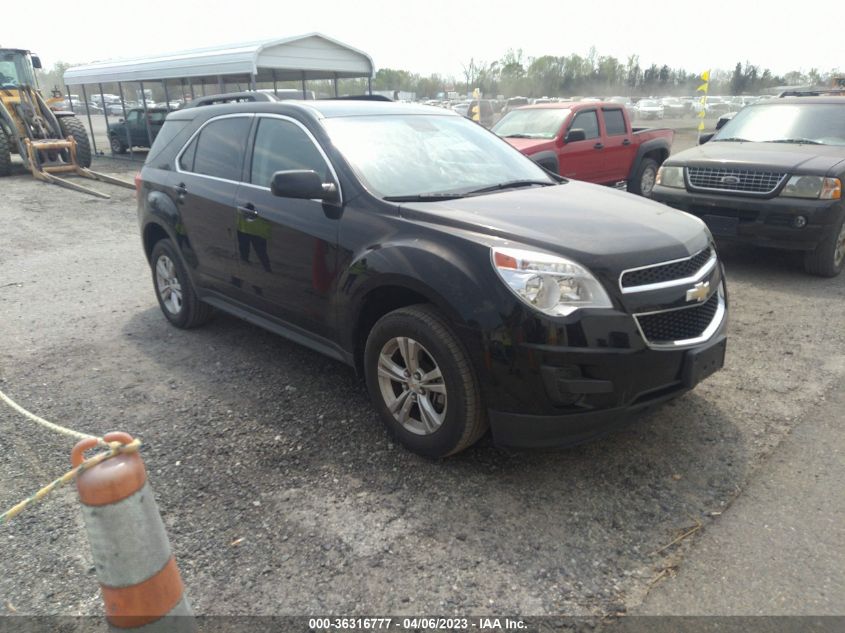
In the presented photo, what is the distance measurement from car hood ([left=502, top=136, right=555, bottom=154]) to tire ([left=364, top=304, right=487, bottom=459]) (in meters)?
6.82

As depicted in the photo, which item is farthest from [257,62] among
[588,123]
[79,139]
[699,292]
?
[699,292]

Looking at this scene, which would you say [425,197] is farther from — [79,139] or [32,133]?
[79,139]

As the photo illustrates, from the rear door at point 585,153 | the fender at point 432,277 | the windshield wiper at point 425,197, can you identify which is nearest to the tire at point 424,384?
the fender at point 432,277

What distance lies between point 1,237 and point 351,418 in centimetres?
818

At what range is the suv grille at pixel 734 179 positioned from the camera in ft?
20.1

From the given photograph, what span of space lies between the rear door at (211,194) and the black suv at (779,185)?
4.69 m

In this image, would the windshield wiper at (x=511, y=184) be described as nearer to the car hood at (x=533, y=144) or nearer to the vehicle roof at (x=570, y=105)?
the car hood at (x=533, y=144)

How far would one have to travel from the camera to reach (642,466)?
3.14 metres

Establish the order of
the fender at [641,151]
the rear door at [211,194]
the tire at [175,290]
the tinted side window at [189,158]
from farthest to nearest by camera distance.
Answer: the fender at [641,151]
the tire at [175,290]
the tinted side window at [189,158]
the rear door at [211,194]

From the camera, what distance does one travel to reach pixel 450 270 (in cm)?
289

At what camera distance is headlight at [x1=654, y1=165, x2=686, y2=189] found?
6816 mm

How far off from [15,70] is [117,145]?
493 centimetres

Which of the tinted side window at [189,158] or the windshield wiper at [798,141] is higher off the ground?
the tinted side window at [189,158]

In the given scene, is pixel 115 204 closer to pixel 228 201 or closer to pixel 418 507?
pixel 228 201
